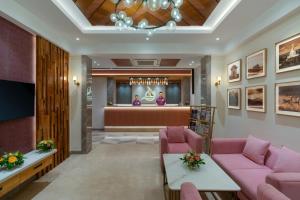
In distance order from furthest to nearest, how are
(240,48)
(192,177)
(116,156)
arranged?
(116,156) → (240,48) → (192,177)

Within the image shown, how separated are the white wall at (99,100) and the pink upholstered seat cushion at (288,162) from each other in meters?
9.40

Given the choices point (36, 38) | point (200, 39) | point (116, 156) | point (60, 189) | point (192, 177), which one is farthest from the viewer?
point (116, 156)

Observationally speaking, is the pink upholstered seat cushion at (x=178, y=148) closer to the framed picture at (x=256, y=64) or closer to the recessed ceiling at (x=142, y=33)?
the framed picture at (x=256, y=64)

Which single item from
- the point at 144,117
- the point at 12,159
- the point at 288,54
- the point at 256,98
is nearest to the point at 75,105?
the point at 12,159

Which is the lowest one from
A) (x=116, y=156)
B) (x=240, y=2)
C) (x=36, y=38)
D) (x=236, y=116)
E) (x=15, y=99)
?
(x=116, y=156)

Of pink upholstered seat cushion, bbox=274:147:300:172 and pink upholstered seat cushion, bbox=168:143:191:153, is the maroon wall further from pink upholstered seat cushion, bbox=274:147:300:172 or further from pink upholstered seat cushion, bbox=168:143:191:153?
pink upholstered seat cushion, bbox=274:147:300:172

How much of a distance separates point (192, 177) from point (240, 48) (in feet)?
12.6

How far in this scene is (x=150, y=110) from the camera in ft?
36.1

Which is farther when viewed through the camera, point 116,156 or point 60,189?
point 116,156

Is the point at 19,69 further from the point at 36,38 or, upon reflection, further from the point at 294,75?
the point at 294,75

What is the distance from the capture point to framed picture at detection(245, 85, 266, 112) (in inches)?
176

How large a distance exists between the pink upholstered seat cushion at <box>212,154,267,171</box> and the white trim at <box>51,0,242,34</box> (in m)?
2.74

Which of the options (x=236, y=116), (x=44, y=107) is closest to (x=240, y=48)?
(x=236, y=116)

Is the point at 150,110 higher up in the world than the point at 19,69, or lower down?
lower down
